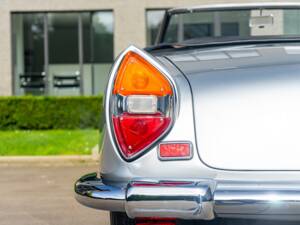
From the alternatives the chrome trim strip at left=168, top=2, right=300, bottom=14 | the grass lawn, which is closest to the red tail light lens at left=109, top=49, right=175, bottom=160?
the chrome trim strip at left=168, top=2, right=300, bottom=14

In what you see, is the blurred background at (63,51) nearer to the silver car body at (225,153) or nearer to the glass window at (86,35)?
the glass window at (86,35)

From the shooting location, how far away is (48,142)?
1186 cm

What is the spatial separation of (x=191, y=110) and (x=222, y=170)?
0.86 ft

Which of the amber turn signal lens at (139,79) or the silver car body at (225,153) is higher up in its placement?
the amber turn signal lens at (139,79)

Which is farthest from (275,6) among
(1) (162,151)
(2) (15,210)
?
(2) (15,210)

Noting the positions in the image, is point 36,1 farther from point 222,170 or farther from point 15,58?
point 222,170

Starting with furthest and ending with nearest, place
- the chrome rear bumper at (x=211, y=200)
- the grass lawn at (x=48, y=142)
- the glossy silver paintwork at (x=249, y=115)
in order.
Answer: the grass lawn at (x=48, y=142) → the glossy silver paintwork at (x=249, y=115) → the chrome rear bumper at (x=211, y=200)

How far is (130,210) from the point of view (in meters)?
2.38

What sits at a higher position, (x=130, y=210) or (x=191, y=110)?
(x=191, y=110)

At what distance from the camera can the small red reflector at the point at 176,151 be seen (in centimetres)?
246

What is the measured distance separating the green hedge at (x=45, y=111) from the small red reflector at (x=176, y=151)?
12670 millimetres

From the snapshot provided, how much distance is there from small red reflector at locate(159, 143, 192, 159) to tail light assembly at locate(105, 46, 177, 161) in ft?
0.17

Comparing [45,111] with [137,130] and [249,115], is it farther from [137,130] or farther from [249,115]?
[249,115]

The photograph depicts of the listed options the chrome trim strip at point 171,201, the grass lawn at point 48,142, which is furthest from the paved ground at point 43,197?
the chrome trim strip at point 171,201
